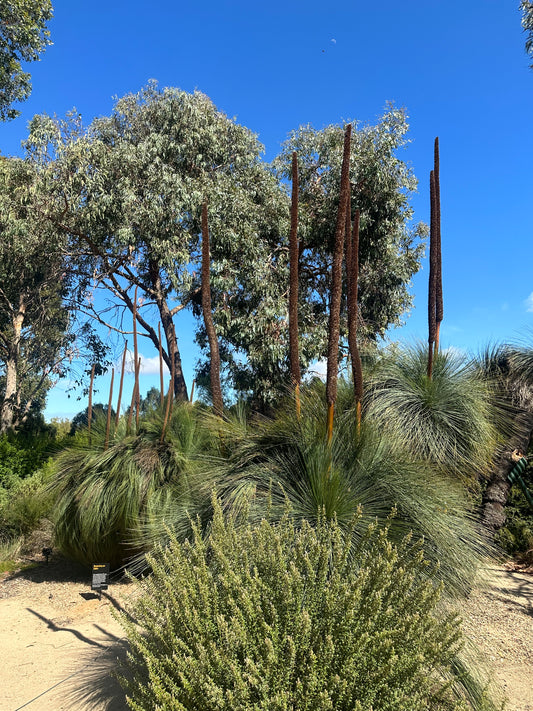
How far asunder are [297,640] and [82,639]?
11.8ft

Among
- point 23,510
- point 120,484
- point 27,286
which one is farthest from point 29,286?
point 120,484

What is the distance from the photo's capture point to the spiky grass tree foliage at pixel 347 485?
12.3ft

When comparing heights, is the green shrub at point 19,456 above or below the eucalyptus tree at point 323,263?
below

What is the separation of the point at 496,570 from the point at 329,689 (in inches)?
222

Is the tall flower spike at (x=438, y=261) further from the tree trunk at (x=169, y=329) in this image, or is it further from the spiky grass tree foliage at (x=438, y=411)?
the tree trunk at (x=169, y=329)

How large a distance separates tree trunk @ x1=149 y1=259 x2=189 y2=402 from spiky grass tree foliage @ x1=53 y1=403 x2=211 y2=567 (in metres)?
6.68

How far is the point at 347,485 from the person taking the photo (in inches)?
152

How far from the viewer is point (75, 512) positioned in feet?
22.1

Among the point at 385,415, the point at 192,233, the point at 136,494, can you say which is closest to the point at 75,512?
the point at 136,494

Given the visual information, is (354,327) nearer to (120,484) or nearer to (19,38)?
(120,484)

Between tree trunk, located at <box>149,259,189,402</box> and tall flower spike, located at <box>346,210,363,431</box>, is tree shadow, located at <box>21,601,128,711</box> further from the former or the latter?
tree trunk, located at <box>149,259,189,402</box>

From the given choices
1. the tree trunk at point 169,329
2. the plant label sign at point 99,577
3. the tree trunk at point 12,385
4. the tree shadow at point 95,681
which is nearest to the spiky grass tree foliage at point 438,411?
the tree shadow at point 95,681

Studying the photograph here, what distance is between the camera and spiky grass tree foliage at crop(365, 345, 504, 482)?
19.1 ft

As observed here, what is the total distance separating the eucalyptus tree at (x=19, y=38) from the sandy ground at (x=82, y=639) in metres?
10.9
